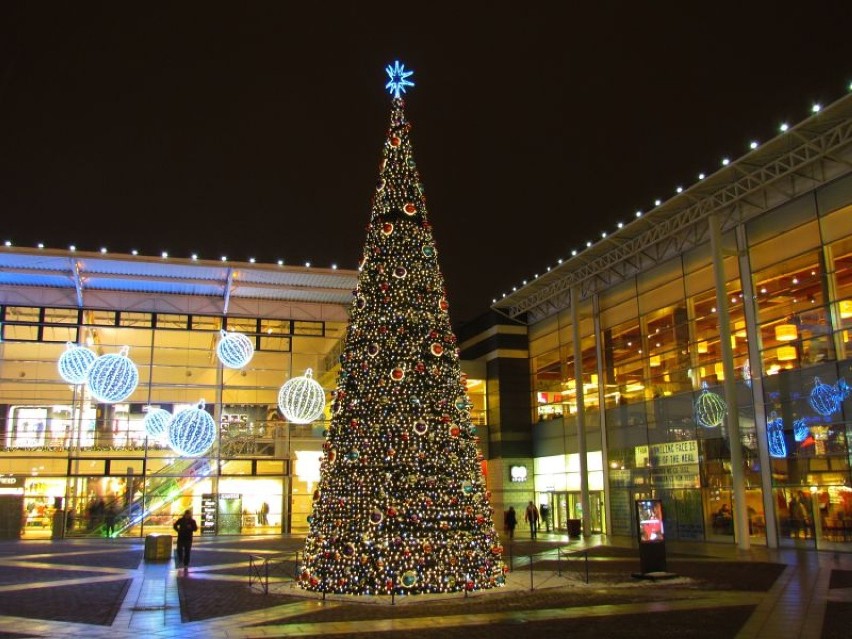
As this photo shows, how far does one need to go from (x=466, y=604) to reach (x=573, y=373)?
81.4ft

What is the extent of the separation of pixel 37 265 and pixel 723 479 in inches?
1149

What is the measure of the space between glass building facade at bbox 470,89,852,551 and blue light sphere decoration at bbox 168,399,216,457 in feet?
50.4

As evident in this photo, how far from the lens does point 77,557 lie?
74.9 feet

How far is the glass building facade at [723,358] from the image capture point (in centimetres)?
2225

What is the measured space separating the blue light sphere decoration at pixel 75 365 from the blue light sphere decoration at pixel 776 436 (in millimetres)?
22333

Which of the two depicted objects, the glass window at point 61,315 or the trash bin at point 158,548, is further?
the glass window at point 61,315

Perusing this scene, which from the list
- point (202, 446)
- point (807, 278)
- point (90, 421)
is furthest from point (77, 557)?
point (807, 278)

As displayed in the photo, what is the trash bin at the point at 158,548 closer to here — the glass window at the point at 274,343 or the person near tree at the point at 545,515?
the glass window at the point at 274,343

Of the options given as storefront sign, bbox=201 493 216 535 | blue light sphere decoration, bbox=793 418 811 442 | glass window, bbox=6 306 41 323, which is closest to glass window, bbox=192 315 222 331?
glass window, bbox=6 306 41 323

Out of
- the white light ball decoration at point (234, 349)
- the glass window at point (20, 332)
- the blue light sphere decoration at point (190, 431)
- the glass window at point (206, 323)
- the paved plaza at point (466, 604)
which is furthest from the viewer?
the glass window at point (206, 323)

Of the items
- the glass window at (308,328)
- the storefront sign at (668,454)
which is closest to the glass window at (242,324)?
the glass window at (308,328)

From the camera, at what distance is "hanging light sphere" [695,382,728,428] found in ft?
86.4

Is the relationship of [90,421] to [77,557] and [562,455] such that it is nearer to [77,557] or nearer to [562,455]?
[77,557]

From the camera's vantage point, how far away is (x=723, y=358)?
81.8ft
